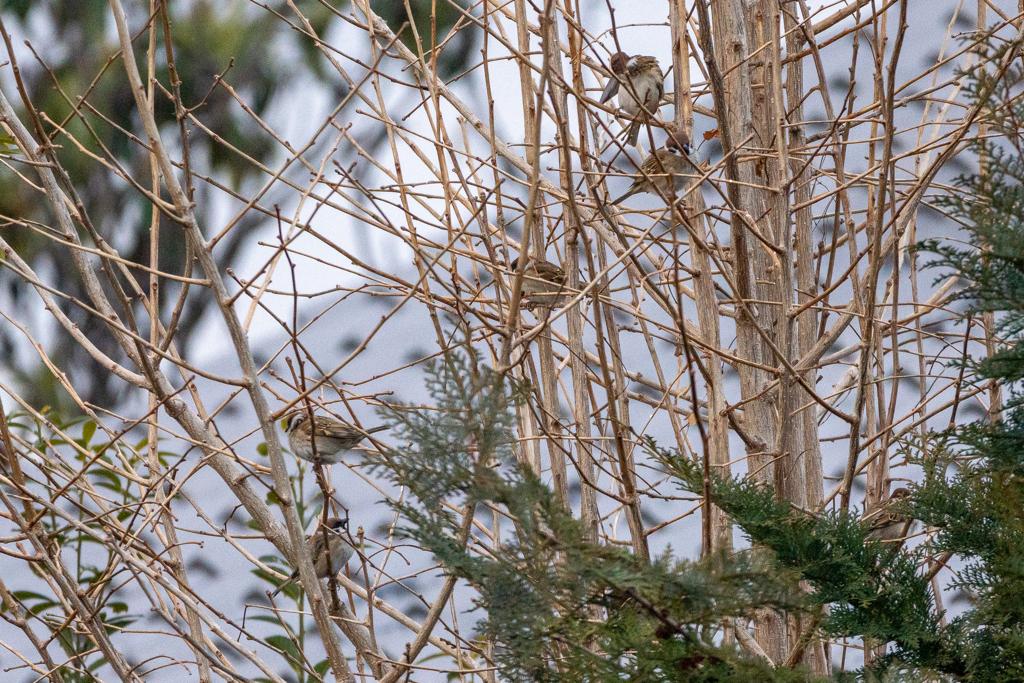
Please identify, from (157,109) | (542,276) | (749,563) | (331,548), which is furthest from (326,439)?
(157,109)

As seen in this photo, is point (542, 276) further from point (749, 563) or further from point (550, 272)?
point (749, 563)

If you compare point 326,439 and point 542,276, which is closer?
point 542,276

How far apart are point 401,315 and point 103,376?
34.0ft

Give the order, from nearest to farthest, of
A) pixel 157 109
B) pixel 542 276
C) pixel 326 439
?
pixel 542 276, pixel 326 439, pixel 157 109

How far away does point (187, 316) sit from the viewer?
1477 centimetres

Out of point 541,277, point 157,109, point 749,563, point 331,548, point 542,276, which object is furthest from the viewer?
point 157,109

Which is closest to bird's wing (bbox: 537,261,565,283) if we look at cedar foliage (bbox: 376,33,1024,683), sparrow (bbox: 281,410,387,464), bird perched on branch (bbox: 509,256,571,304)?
bird perched on branch (bbox: 509,256,571,304)

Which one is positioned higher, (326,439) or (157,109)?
(157,109)

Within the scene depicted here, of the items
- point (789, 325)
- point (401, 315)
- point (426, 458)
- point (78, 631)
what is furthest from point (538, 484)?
point (401, 315)

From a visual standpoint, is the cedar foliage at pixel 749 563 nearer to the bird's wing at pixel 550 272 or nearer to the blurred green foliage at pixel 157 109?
the bird's wing at pixel 550 272

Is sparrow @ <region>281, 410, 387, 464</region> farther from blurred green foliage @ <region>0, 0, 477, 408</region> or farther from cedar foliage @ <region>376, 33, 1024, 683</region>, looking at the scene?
blurred green foliage @ <region>0, 0, 477, 408</region>

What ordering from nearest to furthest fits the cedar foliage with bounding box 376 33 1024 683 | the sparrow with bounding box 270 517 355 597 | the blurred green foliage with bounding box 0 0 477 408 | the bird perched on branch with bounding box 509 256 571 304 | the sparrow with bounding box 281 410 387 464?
the cedar foliage with bounding box 376 33 1024 683, the bird perched on branch with bounding box 509 256 571 304, the sparrow with bounding box 270 517 355 597, the sparrow with bounding box 281 410 387 464, the blurred green foliage with bounding box 0 0 477 408

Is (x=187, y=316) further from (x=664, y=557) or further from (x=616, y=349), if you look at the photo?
(x=664, y=557)

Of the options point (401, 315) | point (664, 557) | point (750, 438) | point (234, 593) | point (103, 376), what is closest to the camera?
point (664, 557)
